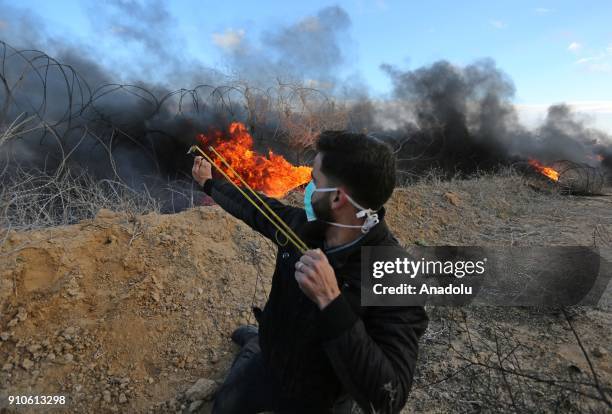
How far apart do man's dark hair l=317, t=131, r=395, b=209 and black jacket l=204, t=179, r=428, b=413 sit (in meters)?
0.19

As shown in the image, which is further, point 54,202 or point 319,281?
point 54,202

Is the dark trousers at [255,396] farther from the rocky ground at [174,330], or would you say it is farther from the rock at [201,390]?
the rocky ground at [174,330]

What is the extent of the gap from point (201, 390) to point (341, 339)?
1682 mm

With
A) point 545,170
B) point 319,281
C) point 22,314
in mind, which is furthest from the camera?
point 545,170

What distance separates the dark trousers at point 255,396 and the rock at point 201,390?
9cm

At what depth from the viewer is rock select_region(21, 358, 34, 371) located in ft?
9.68

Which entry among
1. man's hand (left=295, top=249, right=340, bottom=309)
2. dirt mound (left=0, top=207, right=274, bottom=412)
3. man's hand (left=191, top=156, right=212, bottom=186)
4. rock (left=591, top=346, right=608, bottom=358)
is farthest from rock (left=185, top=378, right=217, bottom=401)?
rock (left=591, top=346, right=608, bottom=358)

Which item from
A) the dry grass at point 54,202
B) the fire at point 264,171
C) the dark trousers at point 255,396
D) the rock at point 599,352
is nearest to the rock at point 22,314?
the dry grass at point 54,202

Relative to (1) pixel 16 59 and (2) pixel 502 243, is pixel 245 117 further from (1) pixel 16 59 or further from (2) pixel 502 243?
(2) pixel 502 243

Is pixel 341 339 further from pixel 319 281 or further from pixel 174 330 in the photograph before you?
pixel 174 330

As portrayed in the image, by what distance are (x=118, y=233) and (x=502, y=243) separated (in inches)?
227

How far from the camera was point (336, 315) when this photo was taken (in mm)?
1659

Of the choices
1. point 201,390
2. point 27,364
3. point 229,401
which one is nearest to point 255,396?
point 229,401

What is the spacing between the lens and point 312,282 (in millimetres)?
1665
